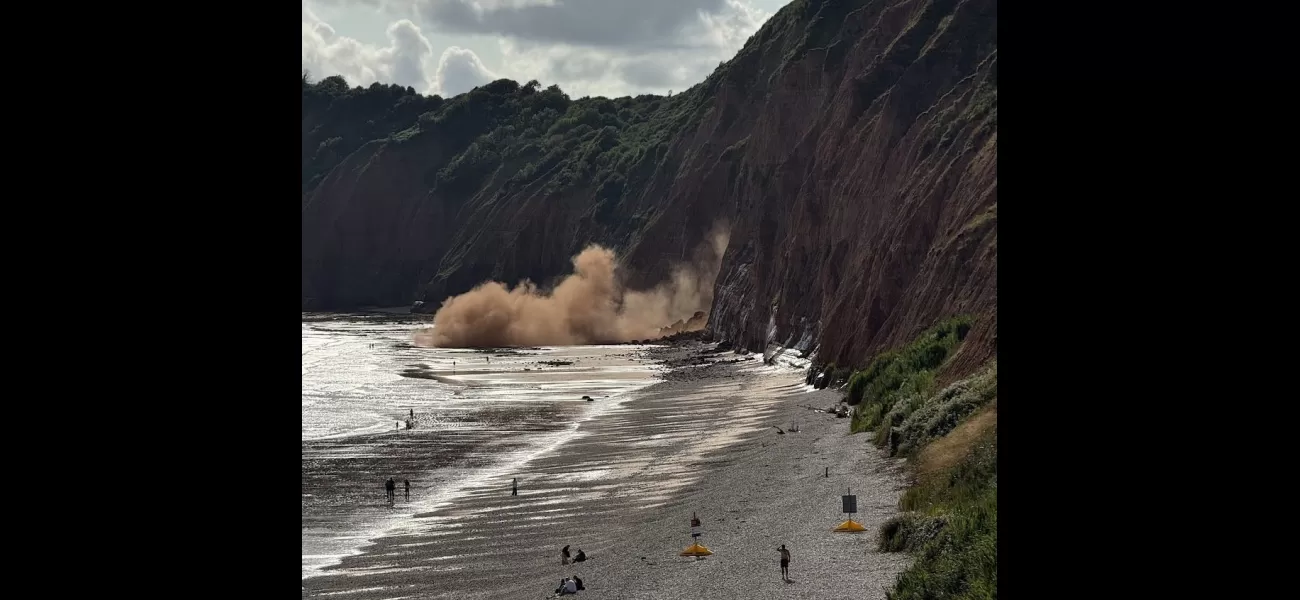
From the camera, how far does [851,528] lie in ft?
66.8

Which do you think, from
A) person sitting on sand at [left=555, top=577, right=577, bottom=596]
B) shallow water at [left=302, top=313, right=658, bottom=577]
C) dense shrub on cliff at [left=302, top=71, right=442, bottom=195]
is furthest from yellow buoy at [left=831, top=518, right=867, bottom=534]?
dense shrub on cliff at [left=302, top=71, right=442, bottom=195]

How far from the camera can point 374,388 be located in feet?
197

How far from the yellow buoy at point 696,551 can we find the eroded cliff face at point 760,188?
1066 cm

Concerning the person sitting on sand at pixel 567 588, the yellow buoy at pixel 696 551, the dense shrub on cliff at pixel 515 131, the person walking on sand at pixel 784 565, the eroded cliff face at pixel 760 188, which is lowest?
the person sitting on sand at pixel 567 588

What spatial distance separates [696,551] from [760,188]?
213 ft

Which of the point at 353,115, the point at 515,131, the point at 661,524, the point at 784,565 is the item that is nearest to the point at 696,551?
the point at 784,565

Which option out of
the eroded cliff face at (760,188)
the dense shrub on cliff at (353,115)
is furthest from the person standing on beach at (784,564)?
the dense shrub on cliff at (353,115)

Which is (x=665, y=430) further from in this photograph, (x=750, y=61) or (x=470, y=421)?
(x=750, y=61)

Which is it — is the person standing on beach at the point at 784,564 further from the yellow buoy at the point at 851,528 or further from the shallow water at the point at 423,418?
the shallow water at the point at 423,418

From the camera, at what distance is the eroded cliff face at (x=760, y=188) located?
4709 cm

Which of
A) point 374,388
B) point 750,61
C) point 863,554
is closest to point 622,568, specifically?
point 863,554

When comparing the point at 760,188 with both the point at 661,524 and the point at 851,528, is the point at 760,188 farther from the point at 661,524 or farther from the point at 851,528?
the point at 851,528

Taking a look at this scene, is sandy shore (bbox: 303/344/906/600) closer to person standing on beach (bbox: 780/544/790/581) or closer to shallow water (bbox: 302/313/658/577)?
person standing on beach (bbox: 780/544/790/581)
